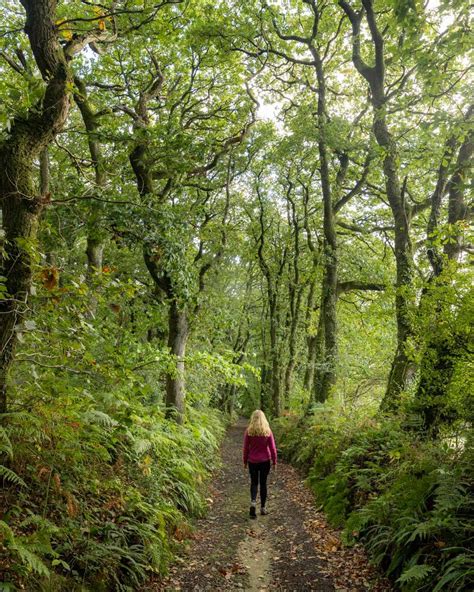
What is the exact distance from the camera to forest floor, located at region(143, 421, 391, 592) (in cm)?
548

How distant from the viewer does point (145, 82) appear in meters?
12.5

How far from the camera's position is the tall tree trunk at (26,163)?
4547 mm

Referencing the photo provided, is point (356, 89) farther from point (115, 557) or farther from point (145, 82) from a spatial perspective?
point (115, 557)

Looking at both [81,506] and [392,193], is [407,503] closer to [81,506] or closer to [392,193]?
[81,506]

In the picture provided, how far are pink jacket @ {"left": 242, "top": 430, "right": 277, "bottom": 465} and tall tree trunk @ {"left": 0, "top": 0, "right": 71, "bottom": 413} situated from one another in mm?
5460

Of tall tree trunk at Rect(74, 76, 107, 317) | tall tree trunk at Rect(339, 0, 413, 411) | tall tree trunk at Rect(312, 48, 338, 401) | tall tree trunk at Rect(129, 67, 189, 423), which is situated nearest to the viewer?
tall tree trunk at Rect(74, 76, 107, 317)

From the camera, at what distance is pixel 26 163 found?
190 inches

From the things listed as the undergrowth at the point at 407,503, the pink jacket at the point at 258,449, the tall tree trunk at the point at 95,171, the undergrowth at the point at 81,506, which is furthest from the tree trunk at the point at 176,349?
the undergrowth at the point at 407,503

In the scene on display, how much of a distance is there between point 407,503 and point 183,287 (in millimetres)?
5438

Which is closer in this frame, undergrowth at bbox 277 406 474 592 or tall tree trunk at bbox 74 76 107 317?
undergrowth at bbox 277 406 474 592

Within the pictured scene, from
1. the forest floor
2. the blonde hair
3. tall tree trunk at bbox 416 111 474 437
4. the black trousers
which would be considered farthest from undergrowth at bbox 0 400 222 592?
tall tree trunk at bbox 416 111 474 437

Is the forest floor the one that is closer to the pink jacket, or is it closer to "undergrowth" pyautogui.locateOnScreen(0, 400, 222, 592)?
"undergrowth" pyautogui.locateOnScreen(0, 400, 222, 592)

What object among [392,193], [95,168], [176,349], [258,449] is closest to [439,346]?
[258,449]

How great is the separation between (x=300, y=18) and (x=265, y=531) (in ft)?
51.0
